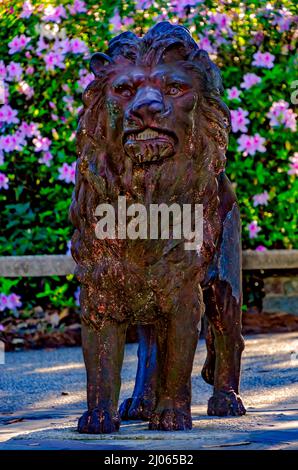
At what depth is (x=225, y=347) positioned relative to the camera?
17.2 ft

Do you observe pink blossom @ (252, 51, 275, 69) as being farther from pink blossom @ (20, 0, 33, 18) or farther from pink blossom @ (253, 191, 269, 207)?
pink blossom @ (20, 0, 33, 18)

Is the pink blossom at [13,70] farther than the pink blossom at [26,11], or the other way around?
the pink blossom at [26,11]

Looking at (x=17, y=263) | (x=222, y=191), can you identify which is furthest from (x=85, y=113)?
(x=17, y=263)

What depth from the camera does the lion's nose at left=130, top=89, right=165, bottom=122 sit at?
4.51 metres

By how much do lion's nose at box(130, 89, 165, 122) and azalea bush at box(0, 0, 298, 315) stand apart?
15.3 ft

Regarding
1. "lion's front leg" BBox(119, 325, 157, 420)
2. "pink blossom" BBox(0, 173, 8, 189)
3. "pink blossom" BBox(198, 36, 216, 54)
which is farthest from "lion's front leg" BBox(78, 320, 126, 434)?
"pink blossom" BBox(198, 36, 216, 54)

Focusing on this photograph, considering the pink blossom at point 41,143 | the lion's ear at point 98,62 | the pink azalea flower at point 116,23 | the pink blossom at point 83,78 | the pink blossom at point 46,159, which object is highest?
the pink azalea flower at point 116,23

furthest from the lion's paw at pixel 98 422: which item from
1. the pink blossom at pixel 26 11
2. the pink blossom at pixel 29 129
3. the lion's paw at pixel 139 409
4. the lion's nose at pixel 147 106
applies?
the pink blossom at pixel 26 11

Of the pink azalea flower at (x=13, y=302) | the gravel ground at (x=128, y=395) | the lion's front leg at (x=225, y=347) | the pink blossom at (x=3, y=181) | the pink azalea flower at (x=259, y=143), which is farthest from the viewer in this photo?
the pink azalea flower at (x=259, y=143)

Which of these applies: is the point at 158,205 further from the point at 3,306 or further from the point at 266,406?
the point at 3,306

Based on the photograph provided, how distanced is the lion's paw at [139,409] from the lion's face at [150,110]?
1.19 metres

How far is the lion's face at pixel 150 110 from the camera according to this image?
454 cm

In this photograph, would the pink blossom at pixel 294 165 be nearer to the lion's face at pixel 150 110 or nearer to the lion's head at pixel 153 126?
the lion's head at pixel 153 126

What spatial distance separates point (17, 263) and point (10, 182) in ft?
2.53
